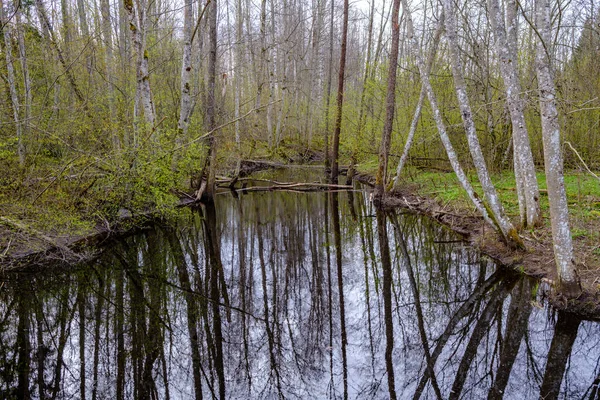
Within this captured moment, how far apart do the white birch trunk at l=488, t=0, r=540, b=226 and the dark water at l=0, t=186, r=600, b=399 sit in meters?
1.24

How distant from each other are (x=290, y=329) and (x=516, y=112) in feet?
16.1

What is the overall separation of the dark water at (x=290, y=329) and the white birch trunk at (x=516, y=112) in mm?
1241

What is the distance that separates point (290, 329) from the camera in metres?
5.45

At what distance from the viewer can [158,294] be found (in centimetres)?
652

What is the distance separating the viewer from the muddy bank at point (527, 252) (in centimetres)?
Result: 525

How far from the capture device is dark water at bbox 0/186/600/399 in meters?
4.23

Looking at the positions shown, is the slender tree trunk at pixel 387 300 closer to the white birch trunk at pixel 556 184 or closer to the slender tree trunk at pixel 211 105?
the white birch trunk at pixel 556 184

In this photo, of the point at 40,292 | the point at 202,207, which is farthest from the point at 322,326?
the point at 202,207

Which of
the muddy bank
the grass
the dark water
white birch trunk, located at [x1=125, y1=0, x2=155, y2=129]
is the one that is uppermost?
white birch trunk, located at [x1=125, y1=0, x2=155, y2=129]

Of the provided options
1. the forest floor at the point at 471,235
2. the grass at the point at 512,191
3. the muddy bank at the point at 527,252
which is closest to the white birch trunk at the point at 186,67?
the forest floor at the point at 471,235

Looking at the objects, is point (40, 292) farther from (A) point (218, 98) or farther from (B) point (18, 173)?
(A) point (218, 98)

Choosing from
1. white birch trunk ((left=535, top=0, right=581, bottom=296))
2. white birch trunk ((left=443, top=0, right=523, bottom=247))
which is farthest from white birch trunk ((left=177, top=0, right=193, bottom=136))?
white birch trunk ((left=535, top=0, right=581, bottom=296))

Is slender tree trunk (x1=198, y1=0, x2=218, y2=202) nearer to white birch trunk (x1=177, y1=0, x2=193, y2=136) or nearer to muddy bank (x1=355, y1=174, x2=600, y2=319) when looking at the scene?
white birch trunk (x1=177, y1=0, x2=193, y2=136)

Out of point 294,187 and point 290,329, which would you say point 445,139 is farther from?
point 294,187
